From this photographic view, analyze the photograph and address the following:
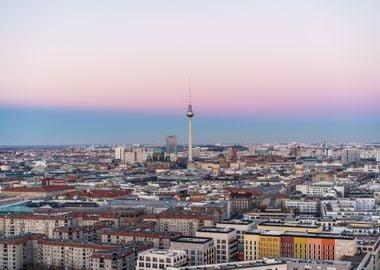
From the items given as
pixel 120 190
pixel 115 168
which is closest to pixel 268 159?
pixel 115 168

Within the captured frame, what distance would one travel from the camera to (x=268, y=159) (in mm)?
33406

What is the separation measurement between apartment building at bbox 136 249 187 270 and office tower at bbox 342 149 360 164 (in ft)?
89.6

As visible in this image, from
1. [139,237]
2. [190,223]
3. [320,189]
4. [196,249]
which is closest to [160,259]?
[196,249]

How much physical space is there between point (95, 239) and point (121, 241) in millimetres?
845

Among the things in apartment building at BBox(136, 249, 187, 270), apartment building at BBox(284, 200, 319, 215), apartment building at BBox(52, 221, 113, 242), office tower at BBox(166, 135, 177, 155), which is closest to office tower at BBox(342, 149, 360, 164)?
office tower at BBox(166, 135, 177, 155)

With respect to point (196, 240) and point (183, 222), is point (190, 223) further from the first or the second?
point (196, 240)

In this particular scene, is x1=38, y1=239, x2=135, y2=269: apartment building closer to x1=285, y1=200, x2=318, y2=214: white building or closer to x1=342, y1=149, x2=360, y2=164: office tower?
x1=285, y1=200, x2=318, y2=214: white building

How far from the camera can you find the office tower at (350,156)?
3432cm

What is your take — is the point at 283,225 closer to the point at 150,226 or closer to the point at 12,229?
the point at 150,226

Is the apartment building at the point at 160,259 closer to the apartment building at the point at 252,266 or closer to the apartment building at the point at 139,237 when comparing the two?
the apartment building at the point at 252,266

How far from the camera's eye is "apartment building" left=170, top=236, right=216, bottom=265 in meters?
8.51

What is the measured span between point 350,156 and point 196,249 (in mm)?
27820

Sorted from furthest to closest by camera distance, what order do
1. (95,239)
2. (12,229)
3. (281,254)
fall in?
(12,229), (95,239), (281,254)

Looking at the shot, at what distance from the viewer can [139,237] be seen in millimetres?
10180
